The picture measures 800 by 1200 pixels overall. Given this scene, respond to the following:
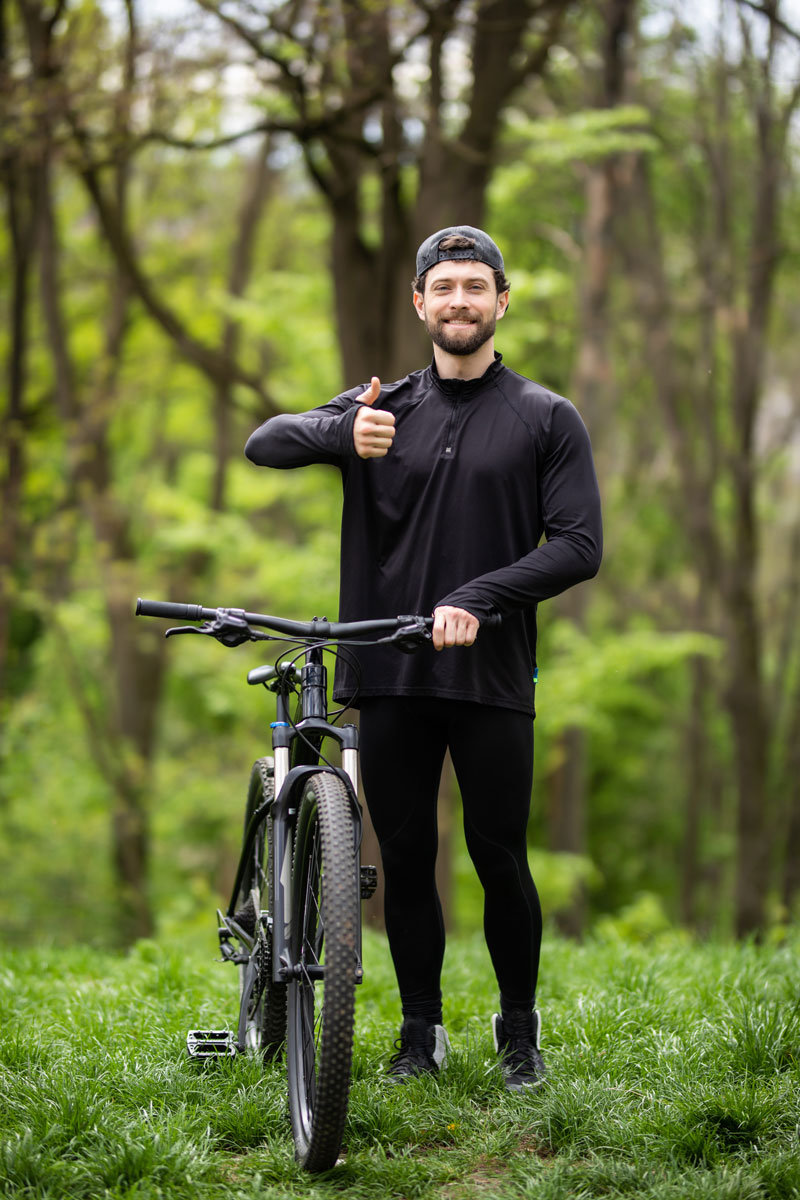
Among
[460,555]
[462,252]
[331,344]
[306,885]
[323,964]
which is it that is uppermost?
[331,344]

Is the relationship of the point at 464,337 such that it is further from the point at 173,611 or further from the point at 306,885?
the point at 306,885

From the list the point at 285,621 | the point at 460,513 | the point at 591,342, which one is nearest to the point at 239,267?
the point at 591,342

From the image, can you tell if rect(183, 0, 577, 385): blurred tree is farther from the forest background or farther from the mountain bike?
the mountain bike

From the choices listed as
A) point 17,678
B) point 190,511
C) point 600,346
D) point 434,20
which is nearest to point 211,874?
point 17,678

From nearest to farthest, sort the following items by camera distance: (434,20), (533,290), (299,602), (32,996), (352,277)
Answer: (32,996) < (434,20) < (352,277) < (533,290) < (299,602)

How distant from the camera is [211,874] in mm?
21203

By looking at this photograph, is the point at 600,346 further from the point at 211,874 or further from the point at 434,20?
the point at 211,874

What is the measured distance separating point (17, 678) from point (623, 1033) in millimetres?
13187

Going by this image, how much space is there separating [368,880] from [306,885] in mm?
166

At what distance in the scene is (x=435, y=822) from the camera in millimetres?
3945

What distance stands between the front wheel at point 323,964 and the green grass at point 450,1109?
0.14 meters

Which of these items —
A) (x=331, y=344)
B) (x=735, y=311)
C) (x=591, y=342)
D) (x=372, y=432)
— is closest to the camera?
(x=372, y=432)

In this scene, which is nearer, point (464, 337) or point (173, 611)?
point (173, 611)

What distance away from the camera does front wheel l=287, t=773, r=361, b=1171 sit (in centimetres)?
306
